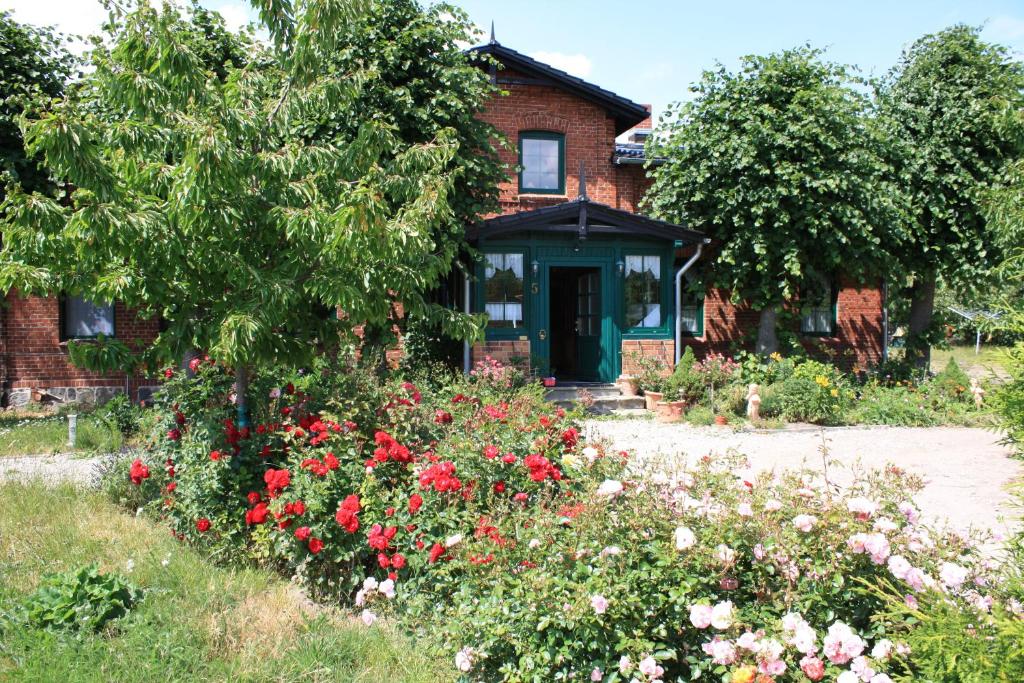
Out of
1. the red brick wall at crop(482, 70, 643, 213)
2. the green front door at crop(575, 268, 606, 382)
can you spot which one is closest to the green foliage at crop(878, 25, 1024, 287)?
the red brick wall at crop(482, 70, 643, 213)

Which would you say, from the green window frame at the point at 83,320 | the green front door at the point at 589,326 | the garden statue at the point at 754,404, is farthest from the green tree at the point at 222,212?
the green window frame at the point at 83,320

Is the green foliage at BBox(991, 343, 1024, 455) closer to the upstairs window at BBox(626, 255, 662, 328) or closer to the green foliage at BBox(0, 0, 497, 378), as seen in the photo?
the green foliage at BBox(0, 0, 497, 378)

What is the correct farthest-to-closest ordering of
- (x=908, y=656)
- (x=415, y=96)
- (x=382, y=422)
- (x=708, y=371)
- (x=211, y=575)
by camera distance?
1. (x=708, y=371)
2. (x=415, y=96)
3. (x=382, y=422)
4. (x=211, y=575)
5. (x=908, y=656)

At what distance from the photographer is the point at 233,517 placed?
15.5 feet

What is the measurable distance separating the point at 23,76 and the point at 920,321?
18.5 metres

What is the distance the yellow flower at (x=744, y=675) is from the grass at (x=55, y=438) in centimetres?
809

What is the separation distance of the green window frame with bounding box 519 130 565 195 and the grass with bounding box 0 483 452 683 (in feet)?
40.3

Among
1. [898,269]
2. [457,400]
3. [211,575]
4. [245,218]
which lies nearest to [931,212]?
[898,269]

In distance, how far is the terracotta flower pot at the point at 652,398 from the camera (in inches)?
487

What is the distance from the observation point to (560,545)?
332cm

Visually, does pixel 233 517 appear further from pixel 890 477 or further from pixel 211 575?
pixel 890 477

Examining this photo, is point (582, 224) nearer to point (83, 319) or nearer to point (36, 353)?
point (83, 319)

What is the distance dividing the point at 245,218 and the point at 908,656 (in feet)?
15.4

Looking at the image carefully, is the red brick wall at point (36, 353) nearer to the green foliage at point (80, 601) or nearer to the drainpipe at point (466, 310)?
the drainpipe at point (466, 310)
